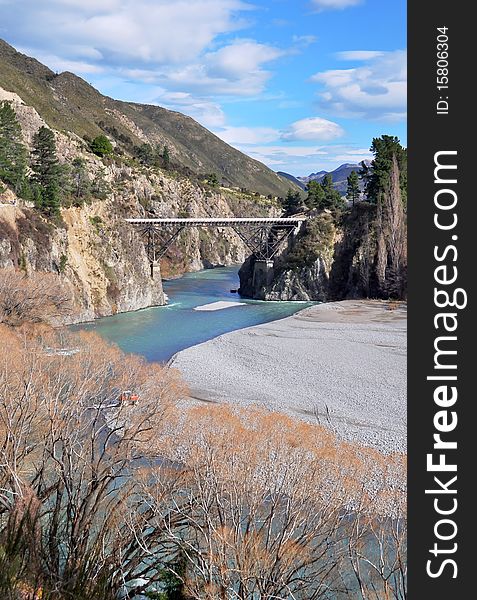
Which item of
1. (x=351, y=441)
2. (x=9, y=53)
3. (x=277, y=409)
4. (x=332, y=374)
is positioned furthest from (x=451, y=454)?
(x=9, y=53)

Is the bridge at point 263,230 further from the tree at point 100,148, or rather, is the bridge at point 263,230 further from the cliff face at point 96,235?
the tree at point 100,148

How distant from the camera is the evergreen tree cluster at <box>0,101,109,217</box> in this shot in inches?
1956

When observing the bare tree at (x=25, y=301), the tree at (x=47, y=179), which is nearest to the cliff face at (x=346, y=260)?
the tree at (x=47, y=179)

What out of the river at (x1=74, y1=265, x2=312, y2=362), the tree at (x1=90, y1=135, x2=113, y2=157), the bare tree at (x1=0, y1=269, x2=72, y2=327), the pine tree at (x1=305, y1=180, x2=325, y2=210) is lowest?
the river at (x1=74, y1=265, x2=312, y2=362)

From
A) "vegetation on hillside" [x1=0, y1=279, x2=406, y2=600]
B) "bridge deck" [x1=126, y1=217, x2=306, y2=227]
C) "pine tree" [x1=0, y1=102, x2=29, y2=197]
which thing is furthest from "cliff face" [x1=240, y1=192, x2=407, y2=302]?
"vegetation on hillside" [x1=0, y1=279, x2=406, y2=600]

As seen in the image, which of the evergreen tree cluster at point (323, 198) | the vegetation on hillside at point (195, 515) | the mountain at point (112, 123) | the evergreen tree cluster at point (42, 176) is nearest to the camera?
the vegetation on hillside at point (195, 515)

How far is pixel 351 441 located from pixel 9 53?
125481 millimetres

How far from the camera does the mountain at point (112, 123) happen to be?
3750 inches

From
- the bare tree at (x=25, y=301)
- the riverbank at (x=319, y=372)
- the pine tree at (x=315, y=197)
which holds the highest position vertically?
the pine tree at (x=315, y=197)

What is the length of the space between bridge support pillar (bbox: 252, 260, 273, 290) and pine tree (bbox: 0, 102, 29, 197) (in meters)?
28.7

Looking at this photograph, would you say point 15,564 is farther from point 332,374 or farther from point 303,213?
point 303,213

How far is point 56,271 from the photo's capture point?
47875mm

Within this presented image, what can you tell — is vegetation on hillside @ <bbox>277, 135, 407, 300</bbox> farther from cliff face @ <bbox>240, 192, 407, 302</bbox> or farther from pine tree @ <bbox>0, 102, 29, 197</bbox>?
pine tree @ <bbox>0, 102, 29, 197</bbox>

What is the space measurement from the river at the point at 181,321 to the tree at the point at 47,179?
10927mm
